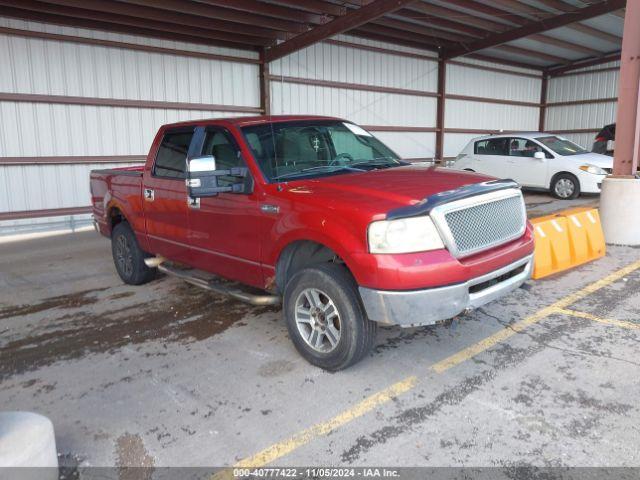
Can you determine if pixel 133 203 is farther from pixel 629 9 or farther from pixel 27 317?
pixel 629 9

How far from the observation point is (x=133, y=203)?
5.68m

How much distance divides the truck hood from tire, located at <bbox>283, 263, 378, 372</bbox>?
1.59ft

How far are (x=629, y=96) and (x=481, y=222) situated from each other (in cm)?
554

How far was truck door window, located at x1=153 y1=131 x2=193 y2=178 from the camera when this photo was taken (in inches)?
195

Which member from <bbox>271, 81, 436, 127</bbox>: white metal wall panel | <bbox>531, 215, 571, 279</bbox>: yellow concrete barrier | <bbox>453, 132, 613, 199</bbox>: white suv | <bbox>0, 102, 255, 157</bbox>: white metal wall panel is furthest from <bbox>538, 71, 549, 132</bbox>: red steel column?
<bbox>531, 215, 571, 279</bbox>: yellow concrete barrier

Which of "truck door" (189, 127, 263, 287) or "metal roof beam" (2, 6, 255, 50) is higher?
"metal roof beam" (2, 6, 255, 50)

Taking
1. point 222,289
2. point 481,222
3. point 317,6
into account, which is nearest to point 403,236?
point 481,222

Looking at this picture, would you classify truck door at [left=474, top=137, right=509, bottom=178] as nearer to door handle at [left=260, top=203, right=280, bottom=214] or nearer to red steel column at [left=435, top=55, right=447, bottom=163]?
red steel column at [left=435, top=55, right=447, bottom=163]

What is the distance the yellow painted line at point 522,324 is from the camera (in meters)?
3.86

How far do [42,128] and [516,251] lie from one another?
989 cm

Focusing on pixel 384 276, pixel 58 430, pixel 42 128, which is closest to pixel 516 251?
pixel 384 276

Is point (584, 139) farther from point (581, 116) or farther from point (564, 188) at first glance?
point (564, 188)

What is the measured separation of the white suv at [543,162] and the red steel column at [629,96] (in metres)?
4.55

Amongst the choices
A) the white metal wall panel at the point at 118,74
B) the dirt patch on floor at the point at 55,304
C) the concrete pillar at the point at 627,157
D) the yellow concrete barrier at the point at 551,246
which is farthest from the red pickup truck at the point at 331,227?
the white metal wall panel at the point at 118,74
